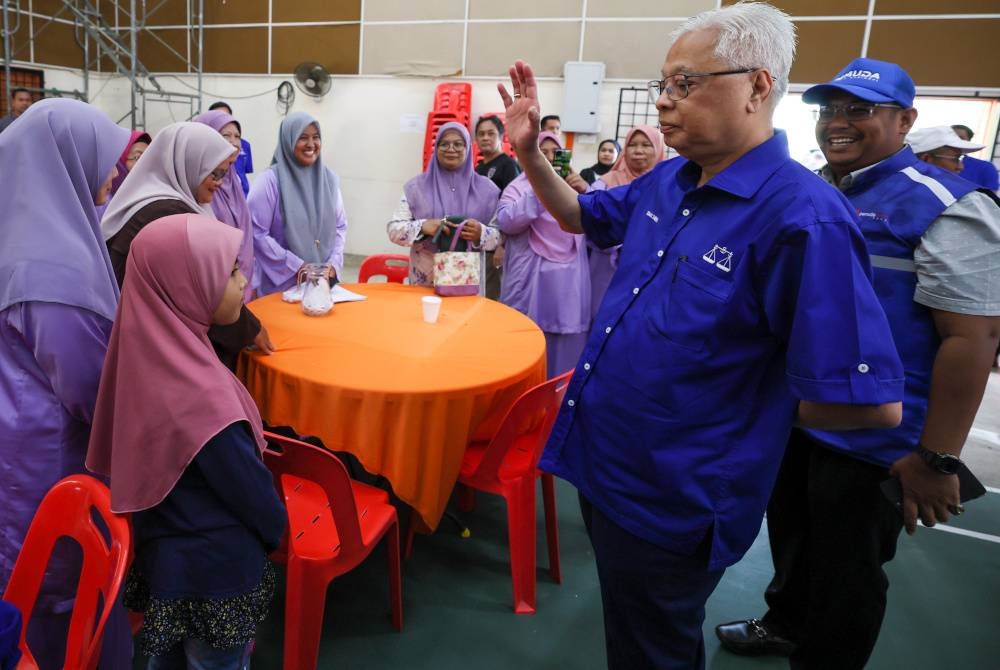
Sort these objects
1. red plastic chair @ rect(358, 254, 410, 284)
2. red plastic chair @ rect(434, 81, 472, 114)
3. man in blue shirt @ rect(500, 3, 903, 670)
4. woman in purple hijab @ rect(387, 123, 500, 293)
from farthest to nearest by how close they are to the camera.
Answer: red plastic chair @ rect(434, 81, 472, 114) → red plastic chair @ rect(358, 254, 410, 284) → woman in purple hijab @ rect(387, 123, 500, 293) → man in blue shirt @ rect(500, 3, 903, 670)

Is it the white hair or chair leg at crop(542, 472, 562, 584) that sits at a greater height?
the white hair

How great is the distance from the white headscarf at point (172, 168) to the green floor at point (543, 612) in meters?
1.35

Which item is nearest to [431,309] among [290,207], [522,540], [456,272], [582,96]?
[456,272]

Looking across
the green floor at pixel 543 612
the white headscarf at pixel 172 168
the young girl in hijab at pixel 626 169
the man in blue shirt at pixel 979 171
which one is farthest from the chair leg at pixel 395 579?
the man in blue shirt at pixel 979 171

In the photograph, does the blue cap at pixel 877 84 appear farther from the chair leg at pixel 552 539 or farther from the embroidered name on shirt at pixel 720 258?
the chair leg at pixel 552 539

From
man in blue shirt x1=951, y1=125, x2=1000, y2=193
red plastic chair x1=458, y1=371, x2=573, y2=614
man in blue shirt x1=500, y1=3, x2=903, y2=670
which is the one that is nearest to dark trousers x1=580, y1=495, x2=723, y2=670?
man in blue shirt x1=500, y1=3, x2=903, y2=670

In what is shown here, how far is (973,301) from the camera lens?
1.24m

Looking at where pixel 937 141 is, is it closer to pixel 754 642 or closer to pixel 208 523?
pixel 754 642

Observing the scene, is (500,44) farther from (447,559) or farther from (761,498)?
(761,498)

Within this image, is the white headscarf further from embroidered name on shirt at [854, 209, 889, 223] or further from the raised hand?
embroidered name on shirt at [854, 209, 889, 223]

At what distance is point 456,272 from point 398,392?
3.83ft

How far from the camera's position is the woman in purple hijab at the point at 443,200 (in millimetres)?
3107

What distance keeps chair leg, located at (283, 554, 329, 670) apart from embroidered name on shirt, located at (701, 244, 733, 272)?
121 centimetres

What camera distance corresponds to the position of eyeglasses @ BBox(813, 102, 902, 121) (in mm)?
1391
